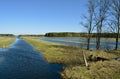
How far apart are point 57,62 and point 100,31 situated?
16551 millimetres

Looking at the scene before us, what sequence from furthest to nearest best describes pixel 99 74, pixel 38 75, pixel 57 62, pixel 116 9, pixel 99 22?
pixel 99 22, pixel 116 9, pixel 57 62, pixel 38 75, pixel 99 74

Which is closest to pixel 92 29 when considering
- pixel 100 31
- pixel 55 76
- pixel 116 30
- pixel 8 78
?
pixel 100 31

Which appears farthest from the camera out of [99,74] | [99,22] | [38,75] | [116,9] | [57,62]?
[99,22]

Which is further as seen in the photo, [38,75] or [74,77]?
[38,75]

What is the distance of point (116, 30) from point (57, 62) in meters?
16.2

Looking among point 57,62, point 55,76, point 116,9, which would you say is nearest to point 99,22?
point 116,9

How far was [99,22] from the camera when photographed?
Result: 140ft

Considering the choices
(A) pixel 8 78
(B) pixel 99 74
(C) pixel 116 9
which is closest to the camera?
(B) pixel 99 74

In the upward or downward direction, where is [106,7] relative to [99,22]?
upward

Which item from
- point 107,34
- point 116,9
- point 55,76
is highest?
point 116,9

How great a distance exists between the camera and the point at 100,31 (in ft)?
142

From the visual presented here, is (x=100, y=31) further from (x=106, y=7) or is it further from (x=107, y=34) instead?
(x=106, y=7)

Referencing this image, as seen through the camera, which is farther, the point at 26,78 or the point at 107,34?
the point at 107,34

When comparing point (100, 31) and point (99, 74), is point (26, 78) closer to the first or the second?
point (99, 74)
